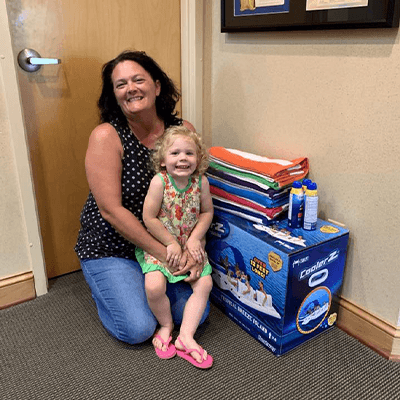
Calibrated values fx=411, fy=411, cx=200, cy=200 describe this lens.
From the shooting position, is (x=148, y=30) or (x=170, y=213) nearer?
(x=170, y=213)

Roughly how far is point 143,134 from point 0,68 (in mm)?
572

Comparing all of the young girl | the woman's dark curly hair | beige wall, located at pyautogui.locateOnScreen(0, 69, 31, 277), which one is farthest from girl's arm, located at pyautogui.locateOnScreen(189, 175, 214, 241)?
beige wall, located at pyautogui.locateOnScreen(0, 69, 31, 277)

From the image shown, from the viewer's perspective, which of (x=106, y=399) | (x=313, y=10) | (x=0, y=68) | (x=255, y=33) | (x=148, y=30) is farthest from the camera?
(x=148, y=30)

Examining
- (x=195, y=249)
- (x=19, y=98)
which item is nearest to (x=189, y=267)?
(x=195, y=249)

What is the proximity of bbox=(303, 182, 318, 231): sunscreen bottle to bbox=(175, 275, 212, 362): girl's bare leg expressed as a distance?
427 mm

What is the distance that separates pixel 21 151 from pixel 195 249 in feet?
2.60

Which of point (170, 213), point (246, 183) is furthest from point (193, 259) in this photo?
point (246, 183)

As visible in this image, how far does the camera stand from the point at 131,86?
1486mm

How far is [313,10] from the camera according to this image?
4.65 feet

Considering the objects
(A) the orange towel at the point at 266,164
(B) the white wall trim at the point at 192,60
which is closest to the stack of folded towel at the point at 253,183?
(A) the orange towel at the point at 266,164

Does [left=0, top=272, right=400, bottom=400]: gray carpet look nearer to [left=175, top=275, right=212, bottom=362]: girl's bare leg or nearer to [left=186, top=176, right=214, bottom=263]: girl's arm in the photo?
[left=175, top=275, right=212, bottom=362]: girl's bare leg

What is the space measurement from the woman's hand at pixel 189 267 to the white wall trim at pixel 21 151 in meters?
0.67

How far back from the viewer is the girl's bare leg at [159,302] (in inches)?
57.7

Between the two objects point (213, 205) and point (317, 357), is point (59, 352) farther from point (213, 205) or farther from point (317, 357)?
point (317, 357)
